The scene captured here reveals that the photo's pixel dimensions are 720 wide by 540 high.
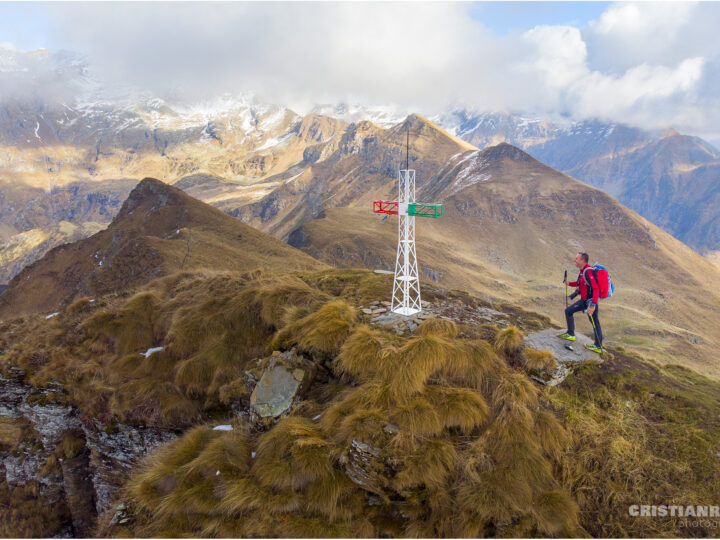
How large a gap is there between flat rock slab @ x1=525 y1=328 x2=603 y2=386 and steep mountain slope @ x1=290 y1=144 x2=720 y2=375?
193ft

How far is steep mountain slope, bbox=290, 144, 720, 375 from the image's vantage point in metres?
70.9

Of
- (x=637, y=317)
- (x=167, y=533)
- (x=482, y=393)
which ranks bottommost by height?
(x=637, y=317)

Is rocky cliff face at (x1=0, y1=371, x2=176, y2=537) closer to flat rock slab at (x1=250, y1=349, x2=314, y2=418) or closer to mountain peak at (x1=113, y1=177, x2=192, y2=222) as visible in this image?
flat rock slab at (x1=250, y1=349, x2=314, y2=418)

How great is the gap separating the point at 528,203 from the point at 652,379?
4827 inches

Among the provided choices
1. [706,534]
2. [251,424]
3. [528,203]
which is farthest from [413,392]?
[528,203]

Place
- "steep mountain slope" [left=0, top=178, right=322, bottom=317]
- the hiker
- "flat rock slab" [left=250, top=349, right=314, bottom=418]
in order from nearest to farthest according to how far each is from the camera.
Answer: "flat rock slab" [left=250, top=349, right=314, bottom=418] → the hiker → "steep mountain slope" [left=0, top=178, right=322, bottom=317]

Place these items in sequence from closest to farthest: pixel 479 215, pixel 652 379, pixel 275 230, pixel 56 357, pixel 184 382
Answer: pixel 652 379 → pixel 184 382 → pixel 56 357 → pixel 479 215 → pixel 275 230

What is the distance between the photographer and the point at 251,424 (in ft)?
26.3

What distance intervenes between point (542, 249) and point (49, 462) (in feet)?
370

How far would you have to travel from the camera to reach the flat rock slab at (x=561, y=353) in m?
8.66

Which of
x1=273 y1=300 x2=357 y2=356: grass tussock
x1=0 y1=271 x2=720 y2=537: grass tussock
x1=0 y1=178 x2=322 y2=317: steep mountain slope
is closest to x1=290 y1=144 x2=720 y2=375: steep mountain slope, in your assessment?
x1=0 y1=178 x2=322 y2=317: steep mountain slope

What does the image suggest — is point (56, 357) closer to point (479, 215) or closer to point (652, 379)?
point (652, 379)

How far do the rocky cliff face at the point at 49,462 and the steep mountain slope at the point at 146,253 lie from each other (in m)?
23.6

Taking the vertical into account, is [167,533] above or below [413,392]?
below
